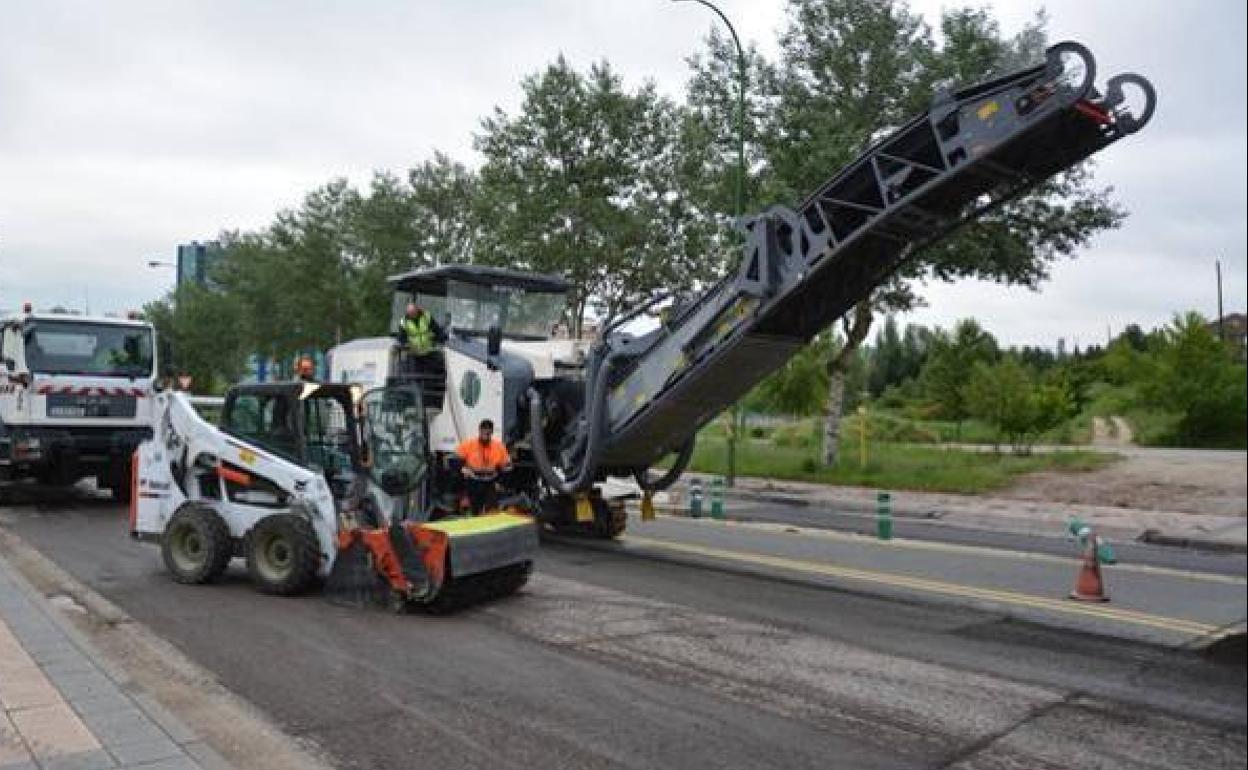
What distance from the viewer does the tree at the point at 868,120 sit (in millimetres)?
18953

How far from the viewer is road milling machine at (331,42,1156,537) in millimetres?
8805

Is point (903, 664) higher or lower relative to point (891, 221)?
lower

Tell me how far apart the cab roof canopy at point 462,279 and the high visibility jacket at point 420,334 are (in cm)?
83

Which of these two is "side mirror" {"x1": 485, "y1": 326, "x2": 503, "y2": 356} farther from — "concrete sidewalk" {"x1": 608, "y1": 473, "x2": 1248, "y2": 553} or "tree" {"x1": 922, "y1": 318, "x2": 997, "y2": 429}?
"tree" {"x1": 922, "y1": 318, "x2": 997, "y2": 429}

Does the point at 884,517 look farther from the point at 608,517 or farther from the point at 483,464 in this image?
the point at 483,464

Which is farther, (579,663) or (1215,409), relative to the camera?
(579,663)

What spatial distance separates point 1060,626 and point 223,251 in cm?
4638

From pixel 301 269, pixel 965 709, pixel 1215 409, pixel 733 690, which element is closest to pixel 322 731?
pixel 733 690

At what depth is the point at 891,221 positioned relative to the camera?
966 cm

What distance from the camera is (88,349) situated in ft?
52.8

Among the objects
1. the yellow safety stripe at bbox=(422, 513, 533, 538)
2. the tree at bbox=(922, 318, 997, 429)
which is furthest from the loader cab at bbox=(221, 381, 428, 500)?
the tree at bbox=(922, 318, 997, 429)

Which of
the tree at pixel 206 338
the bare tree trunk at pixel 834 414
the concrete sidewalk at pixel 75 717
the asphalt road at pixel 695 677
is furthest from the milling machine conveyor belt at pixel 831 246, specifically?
the tree at pixel 206 338

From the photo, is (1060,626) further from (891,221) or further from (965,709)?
(891,221)

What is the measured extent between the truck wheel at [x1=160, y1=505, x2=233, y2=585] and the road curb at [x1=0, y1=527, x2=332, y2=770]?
0.73m
